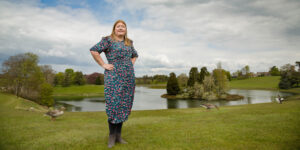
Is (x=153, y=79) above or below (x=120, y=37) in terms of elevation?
below

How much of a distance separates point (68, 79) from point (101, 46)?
94.0 meters

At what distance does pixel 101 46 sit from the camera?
14.1 ft

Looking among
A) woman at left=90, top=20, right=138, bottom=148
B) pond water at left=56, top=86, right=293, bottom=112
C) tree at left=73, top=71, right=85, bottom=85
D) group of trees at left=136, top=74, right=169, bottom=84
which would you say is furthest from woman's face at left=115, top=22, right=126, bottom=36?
group of trees at left=136, top=74, right=169, bottom=84

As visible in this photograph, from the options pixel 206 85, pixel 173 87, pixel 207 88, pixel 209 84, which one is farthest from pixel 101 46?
pixel 173 87

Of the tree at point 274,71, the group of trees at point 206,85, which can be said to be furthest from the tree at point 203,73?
the tree at point 274,71

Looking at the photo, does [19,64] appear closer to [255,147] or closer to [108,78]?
[108,78]

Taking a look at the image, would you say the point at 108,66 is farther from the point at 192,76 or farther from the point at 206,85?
the point at 192,76

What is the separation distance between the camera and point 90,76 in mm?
121062

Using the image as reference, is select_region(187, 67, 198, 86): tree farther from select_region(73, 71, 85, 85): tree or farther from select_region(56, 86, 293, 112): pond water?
select_region(73, 71, 85, 85): tree

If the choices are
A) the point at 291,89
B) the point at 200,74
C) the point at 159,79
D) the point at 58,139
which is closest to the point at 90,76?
the point at 159,79

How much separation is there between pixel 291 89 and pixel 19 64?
80.4 meters

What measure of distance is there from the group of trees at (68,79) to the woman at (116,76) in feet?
307

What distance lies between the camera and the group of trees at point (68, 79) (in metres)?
88.7

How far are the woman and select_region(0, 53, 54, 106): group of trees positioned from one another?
33.8 meters
